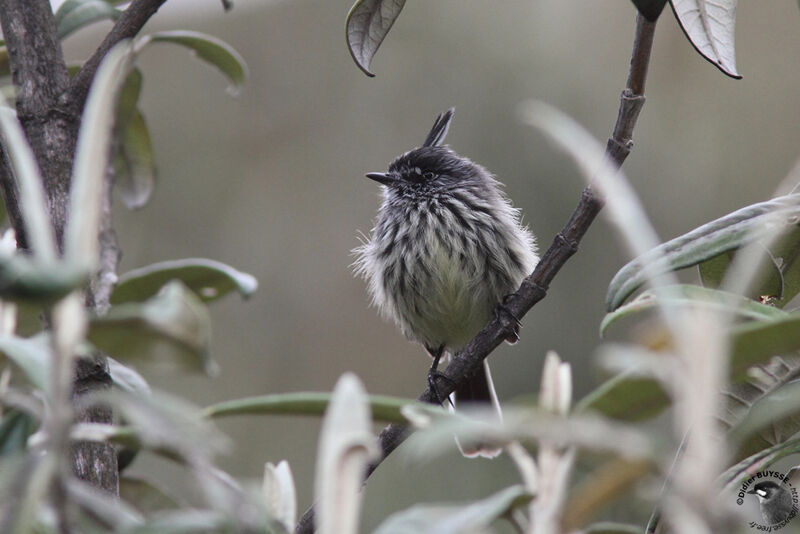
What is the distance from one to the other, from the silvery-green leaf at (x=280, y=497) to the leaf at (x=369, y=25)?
971 mm

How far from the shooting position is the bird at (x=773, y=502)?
4.84ft

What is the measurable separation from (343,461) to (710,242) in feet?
2.83

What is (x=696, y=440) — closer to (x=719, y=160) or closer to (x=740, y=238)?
(x=740, y=238)

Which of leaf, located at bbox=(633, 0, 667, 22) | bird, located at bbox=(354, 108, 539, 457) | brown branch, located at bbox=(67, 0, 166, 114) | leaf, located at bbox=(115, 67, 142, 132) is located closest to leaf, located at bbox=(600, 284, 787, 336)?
leaf, located at bbox=(633, 0, 667, 22)

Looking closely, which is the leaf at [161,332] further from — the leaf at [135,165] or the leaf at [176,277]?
the leaf at [135,165]

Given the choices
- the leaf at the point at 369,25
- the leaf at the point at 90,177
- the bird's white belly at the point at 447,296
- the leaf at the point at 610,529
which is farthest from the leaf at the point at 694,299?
the bird's white belly at the point at 447,296

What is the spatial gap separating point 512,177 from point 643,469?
24.6 feet

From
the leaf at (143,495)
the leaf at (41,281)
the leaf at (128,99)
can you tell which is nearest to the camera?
the leaf at (41,281)

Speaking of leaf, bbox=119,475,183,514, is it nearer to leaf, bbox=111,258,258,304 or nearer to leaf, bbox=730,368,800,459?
leaf, bbox=111,258,258,304

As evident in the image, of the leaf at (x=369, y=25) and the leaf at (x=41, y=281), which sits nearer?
the leaf at (x=41, y=281)

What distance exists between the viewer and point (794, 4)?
25.7ft

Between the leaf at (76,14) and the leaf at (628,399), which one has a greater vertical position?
the leaf at (76,14)

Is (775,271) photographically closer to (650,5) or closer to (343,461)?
(650,5)

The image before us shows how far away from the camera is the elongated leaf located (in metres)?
1.03
